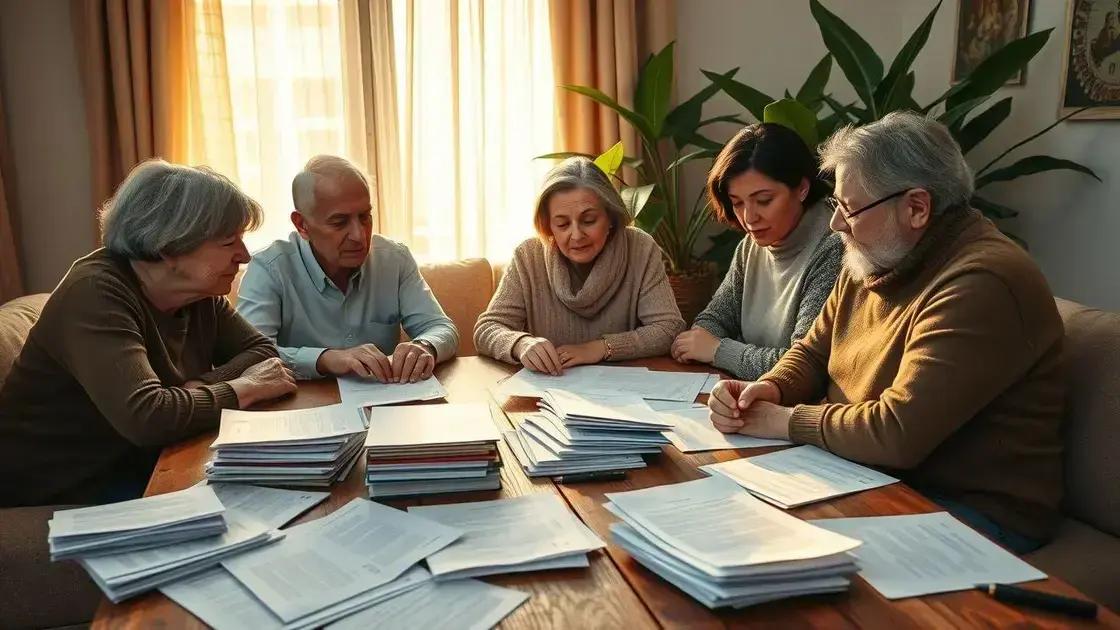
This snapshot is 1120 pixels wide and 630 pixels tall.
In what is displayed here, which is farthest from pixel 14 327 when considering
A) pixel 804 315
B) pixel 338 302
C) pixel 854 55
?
pixel 854 55

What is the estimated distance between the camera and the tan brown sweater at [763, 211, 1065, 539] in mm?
1448

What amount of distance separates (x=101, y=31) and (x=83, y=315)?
1.96 meters

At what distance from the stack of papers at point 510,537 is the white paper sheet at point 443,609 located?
28mm

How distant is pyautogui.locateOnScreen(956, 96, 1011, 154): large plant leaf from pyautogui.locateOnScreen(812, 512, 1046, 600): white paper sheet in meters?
2.08

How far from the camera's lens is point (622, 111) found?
337 centimetres

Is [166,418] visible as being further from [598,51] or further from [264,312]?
[598,51]

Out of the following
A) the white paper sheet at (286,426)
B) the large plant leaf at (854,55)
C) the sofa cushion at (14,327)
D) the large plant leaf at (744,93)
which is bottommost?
the white paper sheet at (286,426)

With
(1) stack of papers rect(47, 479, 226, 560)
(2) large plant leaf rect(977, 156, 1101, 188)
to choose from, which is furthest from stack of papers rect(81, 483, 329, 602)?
(2) large plant leaf rect(977, 156, 1101, 188)

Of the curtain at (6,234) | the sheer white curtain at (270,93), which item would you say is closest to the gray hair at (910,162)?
the sheer white curtain at (270,93)

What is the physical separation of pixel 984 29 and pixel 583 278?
1953 millimetres

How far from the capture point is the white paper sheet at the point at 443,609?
3.29 feet

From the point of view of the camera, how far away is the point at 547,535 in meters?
1.20

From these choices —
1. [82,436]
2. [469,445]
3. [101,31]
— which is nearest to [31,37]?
[101,31]

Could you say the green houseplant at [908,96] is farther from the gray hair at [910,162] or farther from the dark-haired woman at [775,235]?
the gray hair at [910,162]
